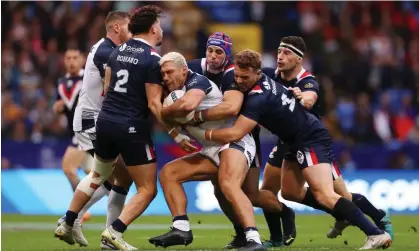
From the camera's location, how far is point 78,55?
15.8 metres

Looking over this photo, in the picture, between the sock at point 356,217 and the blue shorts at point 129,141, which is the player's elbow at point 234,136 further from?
the sock at point 356,217

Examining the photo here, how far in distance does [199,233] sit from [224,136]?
4.02 m

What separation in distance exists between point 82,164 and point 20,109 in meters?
6.91

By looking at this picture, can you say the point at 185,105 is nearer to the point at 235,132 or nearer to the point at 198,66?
the point at 235,132

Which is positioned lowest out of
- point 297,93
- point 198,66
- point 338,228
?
point 338,228

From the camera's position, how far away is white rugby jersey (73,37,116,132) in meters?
12.1

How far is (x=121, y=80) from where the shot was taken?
10.9 m

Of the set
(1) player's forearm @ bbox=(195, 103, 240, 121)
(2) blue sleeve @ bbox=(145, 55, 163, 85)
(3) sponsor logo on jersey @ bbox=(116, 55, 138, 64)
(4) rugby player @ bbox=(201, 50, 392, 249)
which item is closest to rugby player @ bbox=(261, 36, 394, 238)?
(4) rugby player @ bbox=(201, 50, 392, 249)

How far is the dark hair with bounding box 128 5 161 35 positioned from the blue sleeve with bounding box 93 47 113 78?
3.62 feet

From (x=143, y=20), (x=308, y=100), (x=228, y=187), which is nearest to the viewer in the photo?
(x=228, y=187)

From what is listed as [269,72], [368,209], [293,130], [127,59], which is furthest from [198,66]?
[368,209]

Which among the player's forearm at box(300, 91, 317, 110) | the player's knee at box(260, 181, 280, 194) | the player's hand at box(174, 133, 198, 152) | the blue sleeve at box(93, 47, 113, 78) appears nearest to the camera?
the player's hand at box(174, 133, 198, 152)

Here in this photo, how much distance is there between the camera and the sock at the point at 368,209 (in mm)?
11969

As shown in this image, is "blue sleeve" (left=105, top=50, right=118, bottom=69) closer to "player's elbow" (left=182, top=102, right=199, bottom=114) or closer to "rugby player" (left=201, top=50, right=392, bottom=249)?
"player's elbow" (left=182, top=102, right=199, bottom=114)
